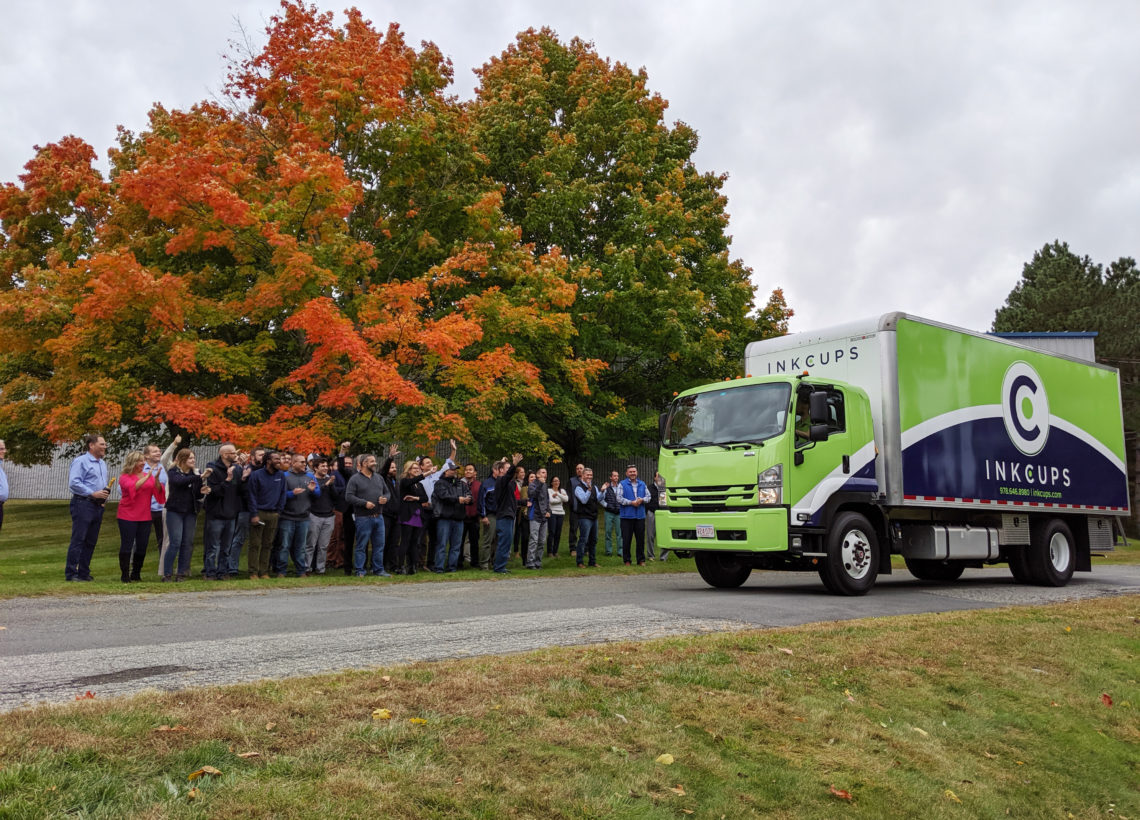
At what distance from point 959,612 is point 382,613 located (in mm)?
6221

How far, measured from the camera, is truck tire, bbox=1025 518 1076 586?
14570mm

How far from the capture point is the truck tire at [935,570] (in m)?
15.8

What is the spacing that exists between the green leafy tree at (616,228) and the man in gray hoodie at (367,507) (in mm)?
8472

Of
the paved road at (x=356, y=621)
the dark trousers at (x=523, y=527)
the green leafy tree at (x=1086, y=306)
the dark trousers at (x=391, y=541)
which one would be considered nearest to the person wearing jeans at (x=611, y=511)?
the dark trousers at (x=523, y=527)

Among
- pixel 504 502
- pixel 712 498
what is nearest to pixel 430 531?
pixel 504 502

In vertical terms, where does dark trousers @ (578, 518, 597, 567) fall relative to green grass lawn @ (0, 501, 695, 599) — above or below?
above

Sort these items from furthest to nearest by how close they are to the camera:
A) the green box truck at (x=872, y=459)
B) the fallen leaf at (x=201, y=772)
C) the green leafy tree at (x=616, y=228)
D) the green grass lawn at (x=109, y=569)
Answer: the green leafy tree at (x=616, y=228) → the green box truck at (x=872, y=459) → the green grass lawn at (x=109, y=569) → the fallen leaf at (x=201, y=772)

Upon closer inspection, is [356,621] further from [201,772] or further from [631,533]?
[631,533]

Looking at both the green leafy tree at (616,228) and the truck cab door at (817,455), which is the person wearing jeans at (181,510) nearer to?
the truck cab door at (817,455)

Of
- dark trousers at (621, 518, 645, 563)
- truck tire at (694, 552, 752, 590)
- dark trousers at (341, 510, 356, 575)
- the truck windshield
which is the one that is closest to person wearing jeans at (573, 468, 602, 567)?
dark trousers at (621, 518, 645, 563)

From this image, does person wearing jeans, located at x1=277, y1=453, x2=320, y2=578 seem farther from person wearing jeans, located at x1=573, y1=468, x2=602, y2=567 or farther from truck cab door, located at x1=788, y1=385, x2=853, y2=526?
truck cab door, located at x1=788, y1=385, x2=853, y2=526

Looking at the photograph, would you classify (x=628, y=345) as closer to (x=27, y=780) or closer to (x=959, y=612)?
(x=959, y=612)

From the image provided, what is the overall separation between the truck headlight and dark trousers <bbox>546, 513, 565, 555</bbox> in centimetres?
673

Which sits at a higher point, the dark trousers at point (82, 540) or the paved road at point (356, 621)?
the dark trousers at point (82, 540)
